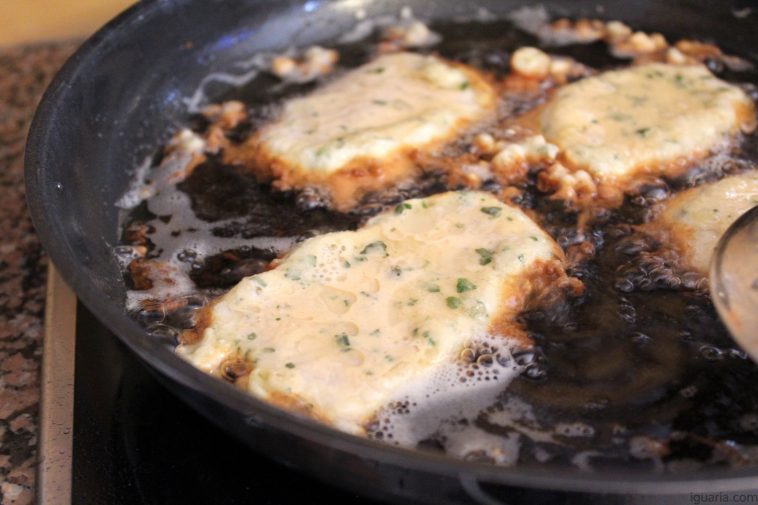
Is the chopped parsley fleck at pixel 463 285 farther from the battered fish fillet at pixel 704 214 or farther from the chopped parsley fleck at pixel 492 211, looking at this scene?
the battered fish fillet at pixel 704 214

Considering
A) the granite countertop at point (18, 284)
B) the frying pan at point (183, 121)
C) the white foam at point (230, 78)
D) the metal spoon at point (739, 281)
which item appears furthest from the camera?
the white foam at point (230, 78)

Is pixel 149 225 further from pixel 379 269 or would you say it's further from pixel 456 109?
pixel 456 109

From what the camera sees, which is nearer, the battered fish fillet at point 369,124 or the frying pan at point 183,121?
the frying pan at point 183,121

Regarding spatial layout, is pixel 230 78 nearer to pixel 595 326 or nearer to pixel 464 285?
pixel 464 285

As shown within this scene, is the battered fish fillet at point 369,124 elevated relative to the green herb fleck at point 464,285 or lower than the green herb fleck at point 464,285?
elevated

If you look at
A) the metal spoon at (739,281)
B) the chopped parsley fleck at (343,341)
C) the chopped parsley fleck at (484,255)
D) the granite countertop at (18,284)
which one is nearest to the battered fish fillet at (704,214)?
the metal spoon at (739,281)

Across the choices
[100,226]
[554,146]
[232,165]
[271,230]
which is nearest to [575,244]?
[554,146]

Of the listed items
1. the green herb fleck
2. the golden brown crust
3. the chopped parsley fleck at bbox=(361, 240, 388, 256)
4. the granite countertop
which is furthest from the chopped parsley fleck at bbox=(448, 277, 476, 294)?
the granite countertop

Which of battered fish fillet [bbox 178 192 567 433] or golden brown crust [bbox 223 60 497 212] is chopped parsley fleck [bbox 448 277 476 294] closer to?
battered fish fillet [bbox 178 192 567 433]
